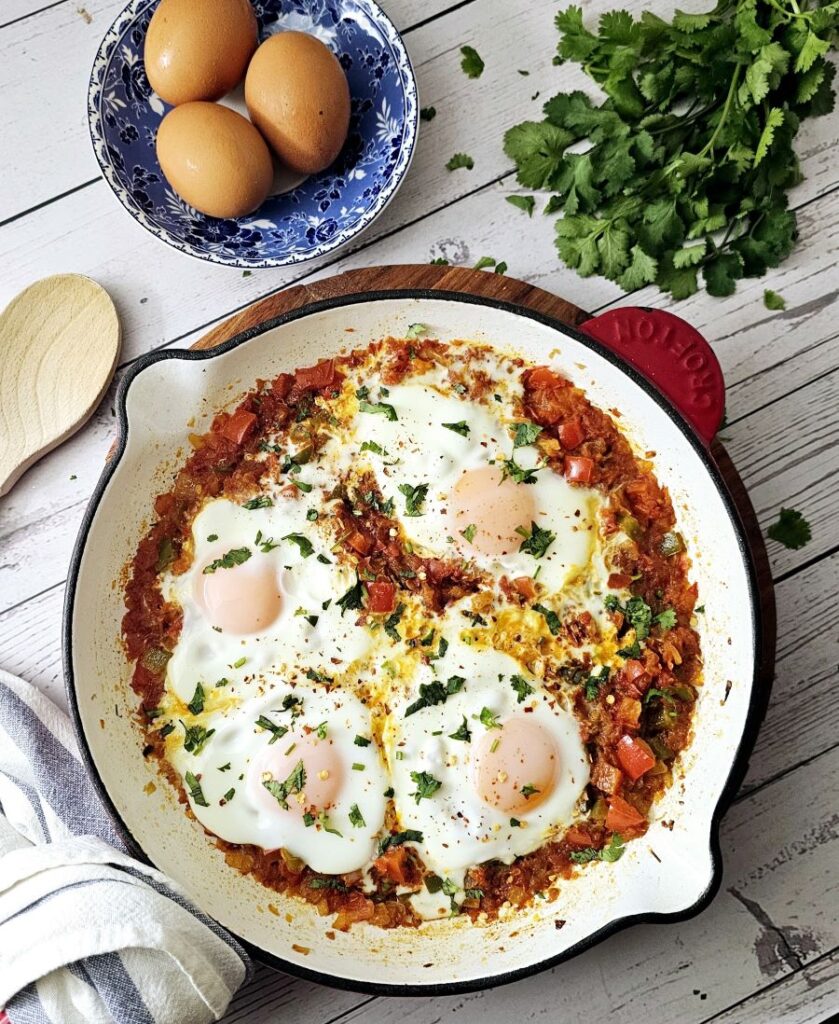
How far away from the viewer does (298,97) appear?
3.11 metres

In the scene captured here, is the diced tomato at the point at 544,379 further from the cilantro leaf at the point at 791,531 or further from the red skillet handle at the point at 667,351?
the cilantro leaf at the point at 791,531

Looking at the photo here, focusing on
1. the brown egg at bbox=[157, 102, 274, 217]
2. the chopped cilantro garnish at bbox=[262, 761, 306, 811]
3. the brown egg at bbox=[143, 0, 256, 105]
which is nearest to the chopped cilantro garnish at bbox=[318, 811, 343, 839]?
the chopped cilantro garnish at bbox=[262, 761, 306, 811]

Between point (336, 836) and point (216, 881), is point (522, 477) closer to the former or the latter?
point (336, 836)

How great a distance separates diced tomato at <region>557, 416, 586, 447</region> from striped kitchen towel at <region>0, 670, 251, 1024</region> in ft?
6.27

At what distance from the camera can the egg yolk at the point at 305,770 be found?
3035 mm

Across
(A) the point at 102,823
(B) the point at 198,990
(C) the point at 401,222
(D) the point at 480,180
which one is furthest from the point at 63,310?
(B) the point at 198,990

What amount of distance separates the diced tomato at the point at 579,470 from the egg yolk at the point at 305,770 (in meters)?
1.19

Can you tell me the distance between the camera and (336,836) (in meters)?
3.07

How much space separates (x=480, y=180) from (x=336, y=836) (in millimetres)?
2373

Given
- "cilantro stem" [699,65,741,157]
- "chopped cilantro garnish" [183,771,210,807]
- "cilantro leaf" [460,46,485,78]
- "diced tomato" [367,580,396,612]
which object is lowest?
"chopped cilantro garnish" [183,771,210,807]

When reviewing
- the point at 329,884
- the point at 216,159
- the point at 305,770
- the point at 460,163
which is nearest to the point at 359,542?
the point at 305,770

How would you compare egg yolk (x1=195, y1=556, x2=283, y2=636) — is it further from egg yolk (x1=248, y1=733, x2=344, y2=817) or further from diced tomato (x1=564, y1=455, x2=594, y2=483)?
diced tomato (x1=564, y1=455, x2=594, y2=483)

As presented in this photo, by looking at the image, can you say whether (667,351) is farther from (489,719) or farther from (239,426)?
(239,426)

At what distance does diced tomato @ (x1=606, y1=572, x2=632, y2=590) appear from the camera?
3111 mm
